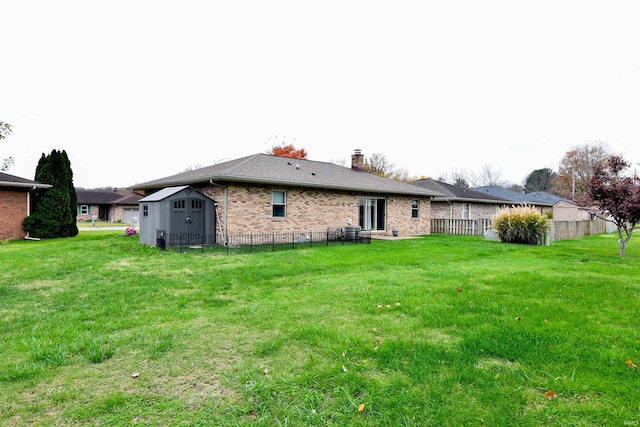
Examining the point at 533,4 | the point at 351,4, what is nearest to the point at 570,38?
the point at 533,4

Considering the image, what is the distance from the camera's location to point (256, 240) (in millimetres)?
14664

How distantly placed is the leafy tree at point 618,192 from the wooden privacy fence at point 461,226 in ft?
29.6

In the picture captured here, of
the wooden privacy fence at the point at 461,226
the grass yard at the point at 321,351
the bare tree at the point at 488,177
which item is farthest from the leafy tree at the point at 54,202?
the bare tree at the point at 488,177

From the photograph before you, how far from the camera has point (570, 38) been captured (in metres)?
11.9

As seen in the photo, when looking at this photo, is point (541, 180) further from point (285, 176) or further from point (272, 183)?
point (272, 183)

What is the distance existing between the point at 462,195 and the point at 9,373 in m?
26.6

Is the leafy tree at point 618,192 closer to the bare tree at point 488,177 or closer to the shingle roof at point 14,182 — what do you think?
the shingle roof at point 14,182

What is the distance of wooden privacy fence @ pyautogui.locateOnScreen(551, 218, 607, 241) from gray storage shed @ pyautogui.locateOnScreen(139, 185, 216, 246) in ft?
52.7

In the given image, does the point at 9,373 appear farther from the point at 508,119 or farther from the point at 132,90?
the point at 508,119

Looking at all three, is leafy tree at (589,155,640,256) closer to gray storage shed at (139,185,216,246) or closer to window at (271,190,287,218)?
window at (271,190,287,218)

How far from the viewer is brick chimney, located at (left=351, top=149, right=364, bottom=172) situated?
2305cm

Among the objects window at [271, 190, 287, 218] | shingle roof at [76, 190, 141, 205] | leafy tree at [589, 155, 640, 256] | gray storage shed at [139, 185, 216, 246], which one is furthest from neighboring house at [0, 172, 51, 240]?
shingle roof at [76, 190, 141, 205]

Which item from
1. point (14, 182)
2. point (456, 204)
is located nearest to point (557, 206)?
point (456, 204)

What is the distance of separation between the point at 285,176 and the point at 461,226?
12.8 metres
